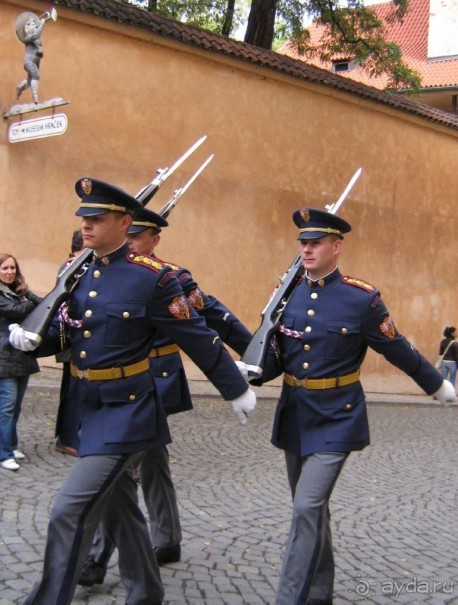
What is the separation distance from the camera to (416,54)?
33.2 metres

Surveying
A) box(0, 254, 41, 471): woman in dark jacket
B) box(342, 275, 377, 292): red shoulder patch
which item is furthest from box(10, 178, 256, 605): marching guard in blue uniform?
box(0, 254, 41, 471): woman in dark jacket

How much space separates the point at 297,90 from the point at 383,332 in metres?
12.1

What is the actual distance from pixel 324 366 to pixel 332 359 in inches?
2.1

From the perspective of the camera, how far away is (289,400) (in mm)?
4297

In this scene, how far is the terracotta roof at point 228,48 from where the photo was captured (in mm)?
12555

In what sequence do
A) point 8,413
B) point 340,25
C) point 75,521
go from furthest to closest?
point 340,25 → point 8,413 → point 75,521

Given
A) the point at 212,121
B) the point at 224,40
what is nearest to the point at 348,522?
the point at 212,121

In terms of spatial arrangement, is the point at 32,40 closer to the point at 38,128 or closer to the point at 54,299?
the point at 38,128

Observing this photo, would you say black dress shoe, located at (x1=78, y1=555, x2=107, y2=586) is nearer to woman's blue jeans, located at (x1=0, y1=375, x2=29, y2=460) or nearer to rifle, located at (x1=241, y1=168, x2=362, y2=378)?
rifle, located at (x1=241, y1=168, x2=362, y2=378)

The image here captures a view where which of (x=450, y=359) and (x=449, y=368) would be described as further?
(x=450, y=359)

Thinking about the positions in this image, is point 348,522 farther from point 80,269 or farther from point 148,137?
point 148,137

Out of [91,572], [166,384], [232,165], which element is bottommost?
[91,572]

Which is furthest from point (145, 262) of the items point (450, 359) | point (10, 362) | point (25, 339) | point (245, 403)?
point (450, 359)

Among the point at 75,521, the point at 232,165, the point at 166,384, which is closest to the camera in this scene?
the point at 75,521
